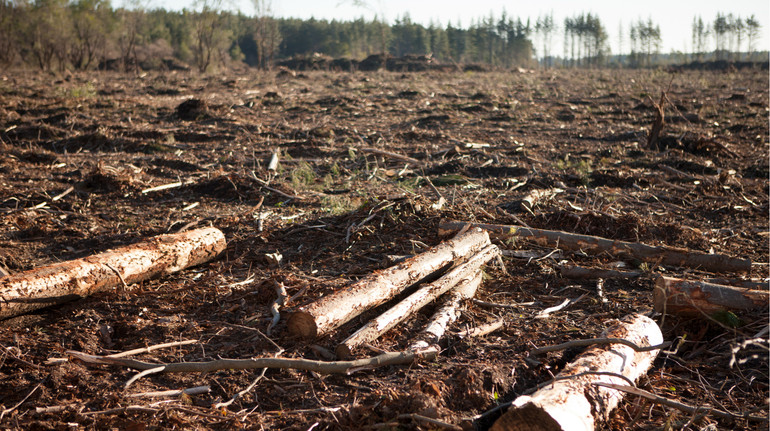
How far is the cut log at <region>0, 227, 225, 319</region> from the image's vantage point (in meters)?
3.33

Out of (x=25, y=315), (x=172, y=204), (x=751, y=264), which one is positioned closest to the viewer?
(x=25, y=315)

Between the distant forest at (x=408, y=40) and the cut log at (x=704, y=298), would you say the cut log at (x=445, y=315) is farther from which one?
the distant forest at (x=408, y=40)

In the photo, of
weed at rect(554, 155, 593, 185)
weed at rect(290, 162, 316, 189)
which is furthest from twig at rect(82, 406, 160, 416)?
weed at rect(554, 155, 593, 185)

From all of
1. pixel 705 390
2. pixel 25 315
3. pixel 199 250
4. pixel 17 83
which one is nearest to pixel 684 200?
pixel 705 390

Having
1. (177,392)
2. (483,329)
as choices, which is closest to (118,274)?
(177,392)

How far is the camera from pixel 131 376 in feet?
9.30

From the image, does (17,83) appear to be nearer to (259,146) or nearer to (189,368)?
(259,146)

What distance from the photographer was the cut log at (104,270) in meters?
3.33

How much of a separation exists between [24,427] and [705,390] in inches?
126

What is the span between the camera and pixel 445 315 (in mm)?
3441

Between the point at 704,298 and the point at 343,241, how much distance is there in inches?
111

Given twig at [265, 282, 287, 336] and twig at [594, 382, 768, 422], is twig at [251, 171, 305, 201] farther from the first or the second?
twig at [594, 382, 768, 422]

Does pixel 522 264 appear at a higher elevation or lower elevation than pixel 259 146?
lower

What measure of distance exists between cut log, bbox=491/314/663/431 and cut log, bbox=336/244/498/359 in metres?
0.99
